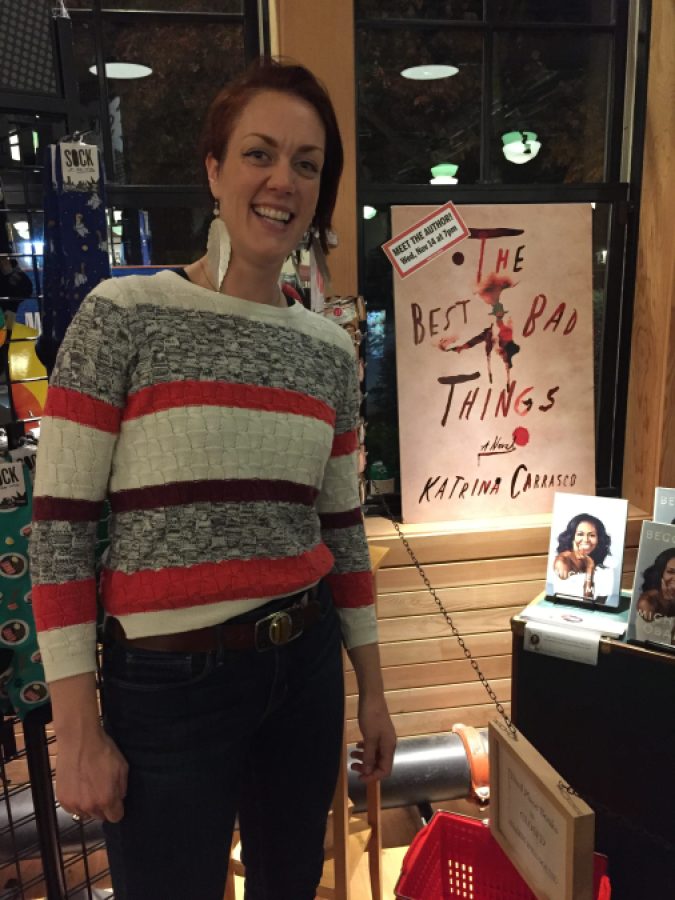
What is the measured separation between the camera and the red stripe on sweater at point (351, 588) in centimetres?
122

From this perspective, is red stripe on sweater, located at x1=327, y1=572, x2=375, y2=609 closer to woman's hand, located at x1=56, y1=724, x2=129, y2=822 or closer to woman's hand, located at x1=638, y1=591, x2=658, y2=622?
woman's hand, located at x1=56, y1=724, x2=129, y2=822

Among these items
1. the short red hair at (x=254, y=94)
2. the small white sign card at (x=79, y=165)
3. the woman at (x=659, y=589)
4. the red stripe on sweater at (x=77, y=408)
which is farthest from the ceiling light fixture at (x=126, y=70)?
the woman at (x=659, y=589)

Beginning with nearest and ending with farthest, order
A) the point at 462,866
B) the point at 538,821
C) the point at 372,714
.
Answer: the point at 538,821, the point at 372,714, the point at 462,866

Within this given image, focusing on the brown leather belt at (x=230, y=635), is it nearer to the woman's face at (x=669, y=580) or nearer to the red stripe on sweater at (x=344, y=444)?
the red stripe on sweater at (x=344, y=444)

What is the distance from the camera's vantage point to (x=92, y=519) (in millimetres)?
876

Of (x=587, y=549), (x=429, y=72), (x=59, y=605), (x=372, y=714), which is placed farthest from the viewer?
(x=429, y=72)

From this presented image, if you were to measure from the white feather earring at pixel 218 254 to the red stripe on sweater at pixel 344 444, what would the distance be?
338mm

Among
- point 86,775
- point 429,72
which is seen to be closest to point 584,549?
point 86,775

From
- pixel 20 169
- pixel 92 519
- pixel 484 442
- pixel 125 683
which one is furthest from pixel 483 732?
pixel 20 169

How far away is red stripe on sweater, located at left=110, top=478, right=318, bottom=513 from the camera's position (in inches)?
35.2

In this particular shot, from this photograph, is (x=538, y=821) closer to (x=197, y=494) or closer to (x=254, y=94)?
(x=197, y=494)

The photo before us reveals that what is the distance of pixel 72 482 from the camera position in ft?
2.78

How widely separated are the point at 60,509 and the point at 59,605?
0.39 feet

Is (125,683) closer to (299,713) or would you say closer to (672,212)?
(299,713)
